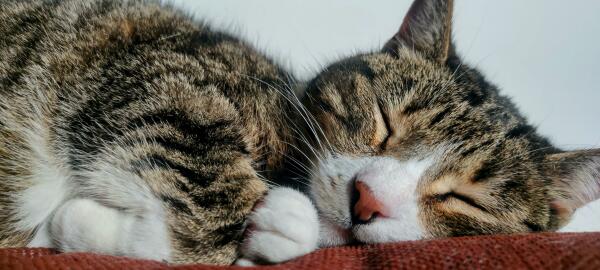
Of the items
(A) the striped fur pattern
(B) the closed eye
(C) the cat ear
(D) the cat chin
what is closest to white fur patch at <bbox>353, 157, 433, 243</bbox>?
(D) the cat chin

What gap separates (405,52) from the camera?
1376 millimetres

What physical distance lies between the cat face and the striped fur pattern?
0.16m

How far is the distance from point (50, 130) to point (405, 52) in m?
0.93

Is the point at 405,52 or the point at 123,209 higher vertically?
the point at 405,52

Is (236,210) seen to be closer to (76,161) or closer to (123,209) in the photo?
(123,209)

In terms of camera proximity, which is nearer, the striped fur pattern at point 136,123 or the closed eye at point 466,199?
the striped fur pattern at point 136,123

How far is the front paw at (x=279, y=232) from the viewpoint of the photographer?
975mm

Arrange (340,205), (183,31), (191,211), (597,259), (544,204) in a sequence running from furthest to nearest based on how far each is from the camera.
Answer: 1. (183,31)
2. (544,204)
3. (340,205)
4. (191,211)
5. (597,259)

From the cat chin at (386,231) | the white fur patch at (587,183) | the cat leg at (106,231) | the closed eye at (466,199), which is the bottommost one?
the cat leg at (106,231)

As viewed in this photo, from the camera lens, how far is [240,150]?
109 cm

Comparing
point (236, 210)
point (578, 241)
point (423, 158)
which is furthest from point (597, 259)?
point (236, 210)

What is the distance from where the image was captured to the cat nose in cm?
101

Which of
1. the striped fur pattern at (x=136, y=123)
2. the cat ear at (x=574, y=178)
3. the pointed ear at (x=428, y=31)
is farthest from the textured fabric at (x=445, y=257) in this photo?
the pointed ear at (x=428, y=31)

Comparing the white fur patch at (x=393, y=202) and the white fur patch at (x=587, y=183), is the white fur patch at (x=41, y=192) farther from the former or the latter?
the white fur patch at (x=587, y=183)
